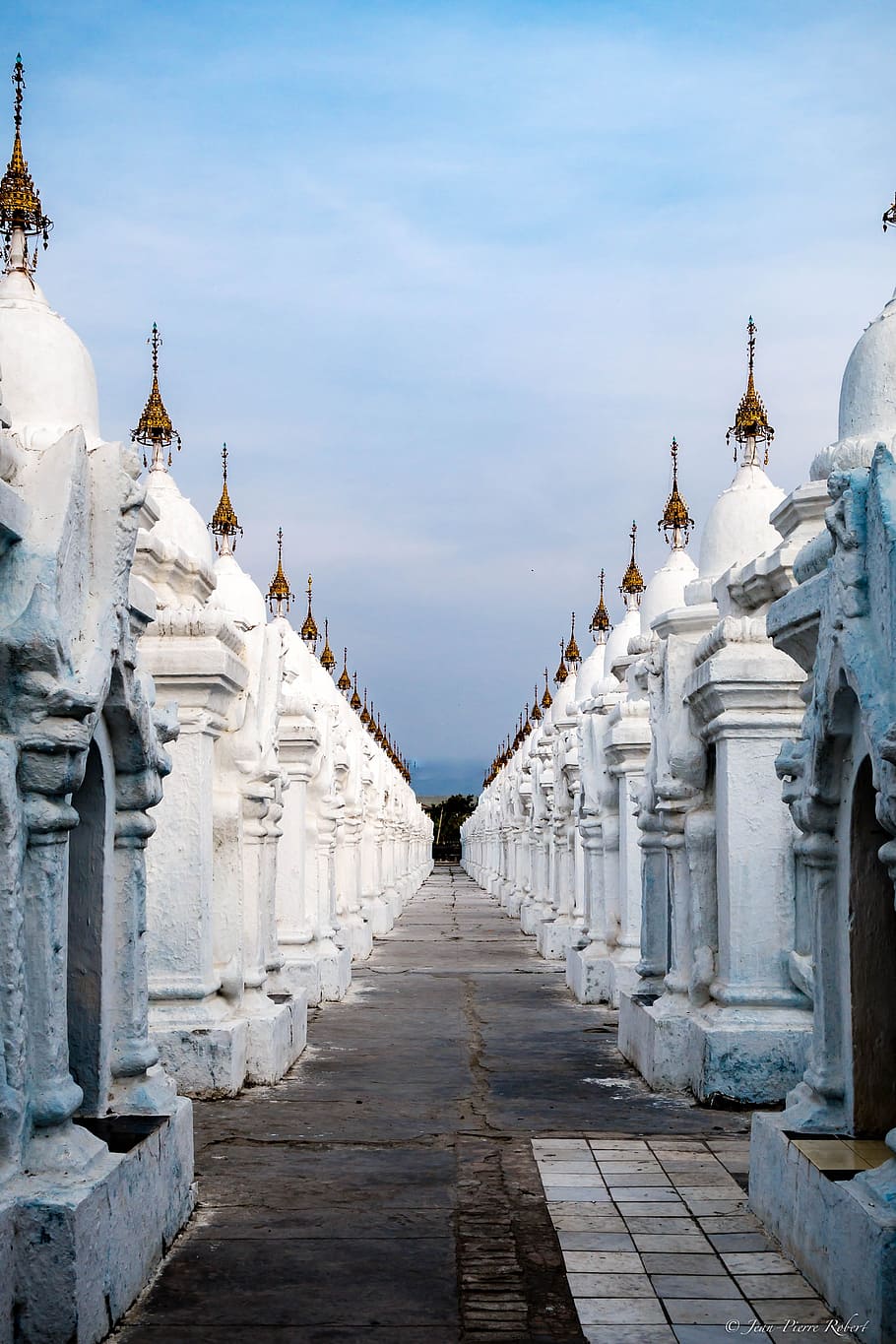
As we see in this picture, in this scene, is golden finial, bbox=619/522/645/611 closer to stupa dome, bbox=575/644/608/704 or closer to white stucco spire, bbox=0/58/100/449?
stupa dome, bbox=575/644/608/704

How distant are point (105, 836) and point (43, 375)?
2.27 m

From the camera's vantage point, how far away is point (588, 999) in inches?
536

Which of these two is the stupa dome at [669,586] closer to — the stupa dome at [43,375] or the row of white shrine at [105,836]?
the row of white shrine at [105,836]

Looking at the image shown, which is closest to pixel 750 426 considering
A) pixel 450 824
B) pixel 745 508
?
pixel 745 508

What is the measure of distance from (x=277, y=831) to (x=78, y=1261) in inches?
235

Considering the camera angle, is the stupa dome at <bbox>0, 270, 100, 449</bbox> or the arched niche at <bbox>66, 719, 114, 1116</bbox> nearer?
the arched niche at <bbox>66, 719, 114, 1116</bbox>

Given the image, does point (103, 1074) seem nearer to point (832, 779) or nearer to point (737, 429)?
point (832, 779)

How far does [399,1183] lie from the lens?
660 centimetres

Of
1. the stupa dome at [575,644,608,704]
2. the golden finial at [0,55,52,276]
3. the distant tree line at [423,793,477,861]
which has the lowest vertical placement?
the distant tree line at [423,793,477,861]

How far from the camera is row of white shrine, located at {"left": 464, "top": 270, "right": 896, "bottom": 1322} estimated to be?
477cm

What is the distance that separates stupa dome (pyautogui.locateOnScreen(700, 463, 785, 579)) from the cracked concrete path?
3407mm

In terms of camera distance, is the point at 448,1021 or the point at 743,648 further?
the point at 448,1021

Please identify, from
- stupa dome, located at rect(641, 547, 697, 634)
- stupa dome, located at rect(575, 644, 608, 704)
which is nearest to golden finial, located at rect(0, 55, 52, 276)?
stupa dome, located at rect(641, 547, 697, 634)

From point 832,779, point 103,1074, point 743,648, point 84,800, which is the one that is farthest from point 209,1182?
point 743,648
